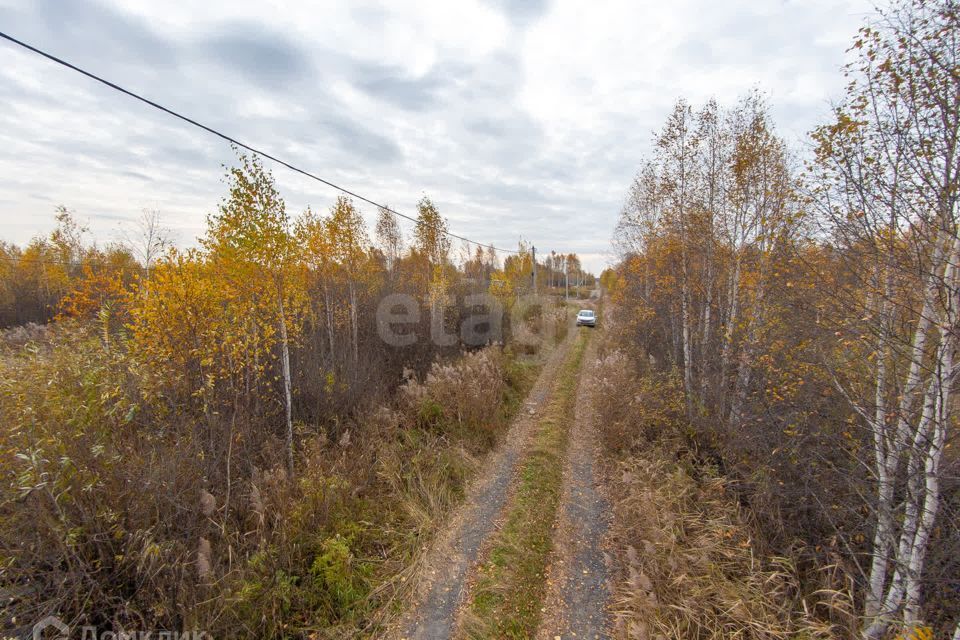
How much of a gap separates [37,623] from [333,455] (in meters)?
3.72

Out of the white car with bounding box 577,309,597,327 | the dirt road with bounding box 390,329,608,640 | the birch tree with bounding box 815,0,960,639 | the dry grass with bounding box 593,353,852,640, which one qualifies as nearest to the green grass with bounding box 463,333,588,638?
the dirt road with bounding box 390,329,608,640

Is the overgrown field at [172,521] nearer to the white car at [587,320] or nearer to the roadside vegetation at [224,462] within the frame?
the roadside vegetation at [224,462]

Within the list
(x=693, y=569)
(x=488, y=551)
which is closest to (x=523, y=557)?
(x=488, y=551)

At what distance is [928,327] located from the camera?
3.14 meters

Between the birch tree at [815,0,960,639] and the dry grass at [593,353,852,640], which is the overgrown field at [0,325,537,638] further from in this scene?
the birch tree at [815,0,960,639]

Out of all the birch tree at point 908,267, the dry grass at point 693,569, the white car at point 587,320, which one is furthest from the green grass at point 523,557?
the white car at point 587,320

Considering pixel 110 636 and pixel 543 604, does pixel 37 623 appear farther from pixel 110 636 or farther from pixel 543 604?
pixel 543 604

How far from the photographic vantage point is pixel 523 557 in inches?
A: 185

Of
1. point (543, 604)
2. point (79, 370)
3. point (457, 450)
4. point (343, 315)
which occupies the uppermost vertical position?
point (343, 315)

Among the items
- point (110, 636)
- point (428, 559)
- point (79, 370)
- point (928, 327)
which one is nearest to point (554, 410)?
point (428, 559)

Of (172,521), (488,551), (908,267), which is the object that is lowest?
(488,551)

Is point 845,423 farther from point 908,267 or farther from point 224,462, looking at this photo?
point 224,462

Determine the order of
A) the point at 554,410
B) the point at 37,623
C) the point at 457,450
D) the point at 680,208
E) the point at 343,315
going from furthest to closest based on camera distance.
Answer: the point at 343,315, the point at 554,410, the point at 680,208, the point at 457,450, the point at 37,623

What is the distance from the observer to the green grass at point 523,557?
12.4 feet
